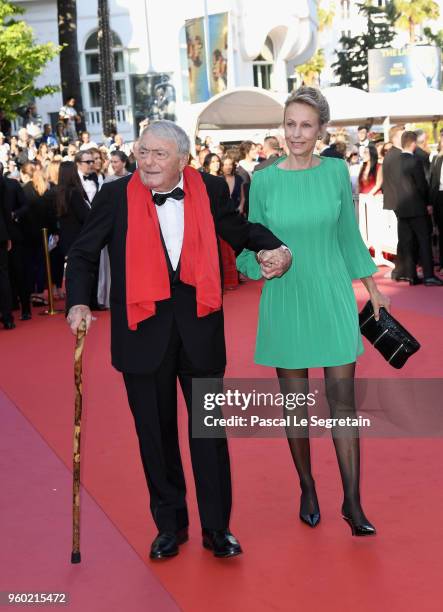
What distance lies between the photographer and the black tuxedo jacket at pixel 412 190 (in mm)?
13297

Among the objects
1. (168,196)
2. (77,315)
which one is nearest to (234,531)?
(77,315)

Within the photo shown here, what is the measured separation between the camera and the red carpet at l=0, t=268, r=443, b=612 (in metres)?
4.37

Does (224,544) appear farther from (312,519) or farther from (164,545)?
(312,519)

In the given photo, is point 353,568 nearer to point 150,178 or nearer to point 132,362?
point 132,362

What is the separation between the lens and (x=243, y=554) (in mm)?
4820

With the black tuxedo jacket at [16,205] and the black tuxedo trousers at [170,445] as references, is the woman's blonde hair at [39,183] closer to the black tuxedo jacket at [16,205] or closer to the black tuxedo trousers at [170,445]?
the black tuxedo jacket at [16,205]

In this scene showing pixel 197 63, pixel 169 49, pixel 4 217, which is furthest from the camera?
pixel 169 49

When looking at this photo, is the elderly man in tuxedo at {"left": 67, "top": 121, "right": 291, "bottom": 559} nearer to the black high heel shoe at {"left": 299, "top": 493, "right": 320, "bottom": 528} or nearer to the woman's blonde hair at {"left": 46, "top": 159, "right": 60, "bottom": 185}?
the black high heel shoe at {"left": 299, "top": 493, "right": 320, "bottom": 528}

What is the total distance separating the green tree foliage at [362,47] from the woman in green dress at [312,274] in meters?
70.4

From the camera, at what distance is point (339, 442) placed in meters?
4.97

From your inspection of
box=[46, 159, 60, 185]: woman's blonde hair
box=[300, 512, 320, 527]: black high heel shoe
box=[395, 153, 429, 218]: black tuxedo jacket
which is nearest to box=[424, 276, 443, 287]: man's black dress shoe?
box=[395, 153, 429, 218]: black tuxedo jacket

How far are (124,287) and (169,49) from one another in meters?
47.6

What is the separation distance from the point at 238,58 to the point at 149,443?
44805mm

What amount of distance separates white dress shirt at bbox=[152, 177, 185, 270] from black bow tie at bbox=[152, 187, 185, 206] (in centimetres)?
4
